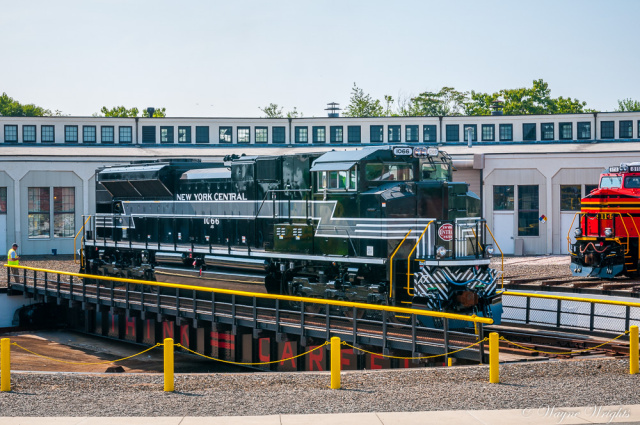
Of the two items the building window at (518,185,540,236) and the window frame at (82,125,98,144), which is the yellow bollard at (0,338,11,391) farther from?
the window frame at (82,125,98,144)

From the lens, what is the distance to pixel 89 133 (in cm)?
4559

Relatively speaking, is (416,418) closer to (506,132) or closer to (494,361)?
(494,361)

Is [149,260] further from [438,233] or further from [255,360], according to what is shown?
[438,233]

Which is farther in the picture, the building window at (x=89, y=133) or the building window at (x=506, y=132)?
the building window at (x=506, y=132)

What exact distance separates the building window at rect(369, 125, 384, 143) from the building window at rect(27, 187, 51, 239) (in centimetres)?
1871

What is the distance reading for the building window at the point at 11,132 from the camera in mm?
45031

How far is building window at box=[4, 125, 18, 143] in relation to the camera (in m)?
45.0

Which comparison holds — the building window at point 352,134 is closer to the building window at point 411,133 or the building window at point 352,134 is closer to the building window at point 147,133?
the building window at point 411,133

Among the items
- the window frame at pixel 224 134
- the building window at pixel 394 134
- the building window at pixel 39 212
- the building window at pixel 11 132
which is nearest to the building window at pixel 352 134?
the building window at pixel 394 134

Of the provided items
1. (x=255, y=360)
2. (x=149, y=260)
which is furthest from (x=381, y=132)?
(x=255, y=360)

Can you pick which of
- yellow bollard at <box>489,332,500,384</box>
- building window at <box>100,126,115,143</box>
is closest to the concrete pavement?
yellow bollard at <box>489,332,500,384</box>

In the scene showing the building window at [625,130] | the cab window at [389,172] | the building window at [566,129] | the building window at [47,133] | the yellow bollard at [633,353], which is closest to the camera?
the yellow bollard at [633,353]

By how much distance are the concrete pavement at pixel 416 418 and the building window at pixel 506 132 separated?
37.5 m

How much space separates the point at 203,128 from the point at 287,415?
124 ft
